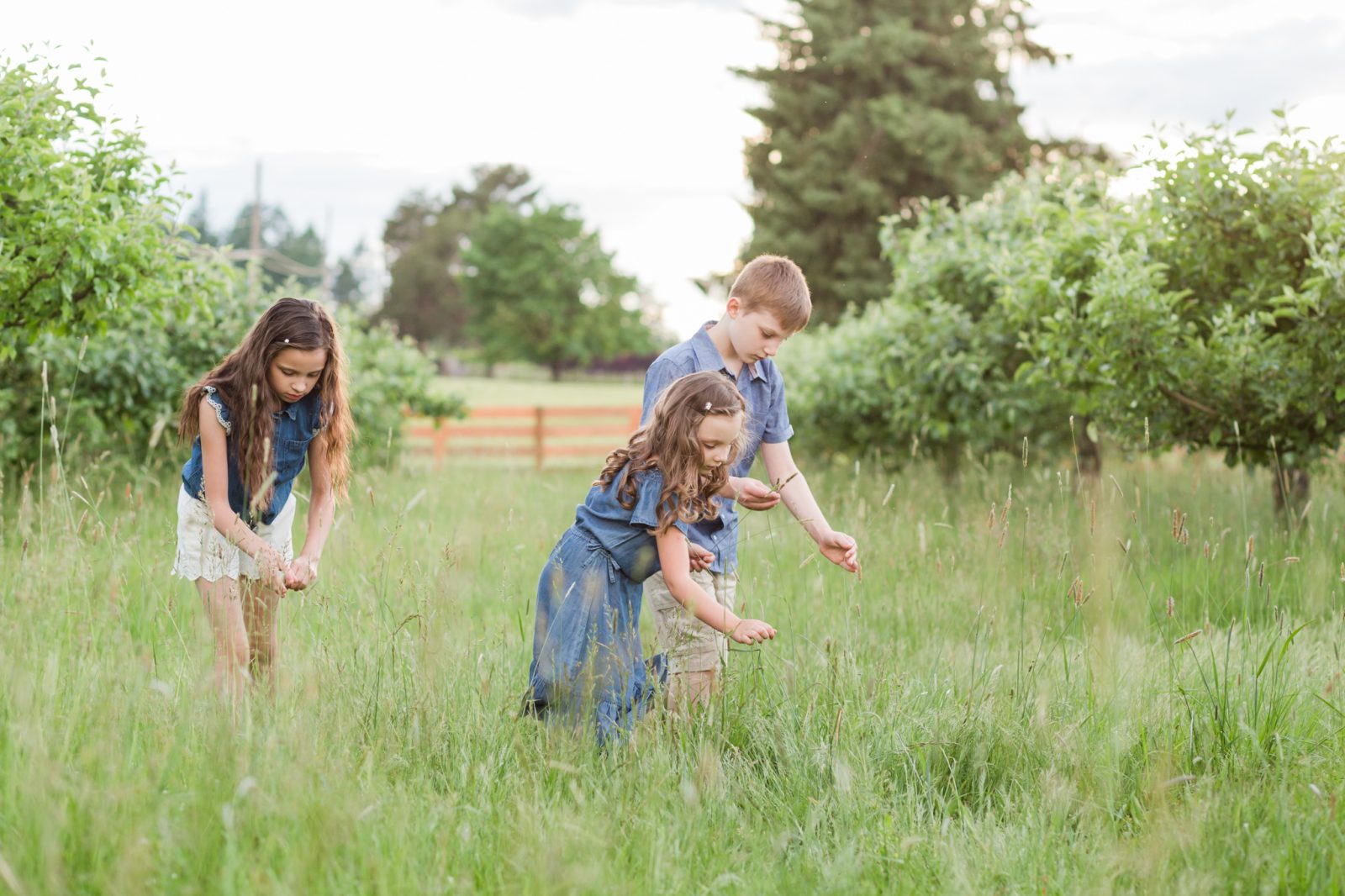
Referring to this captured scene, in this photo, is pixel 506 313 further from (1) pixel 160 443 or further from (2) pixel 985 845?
(2) pixel 985 845

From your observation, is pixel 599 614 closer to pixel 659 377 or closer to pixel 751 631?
pixel 751 631

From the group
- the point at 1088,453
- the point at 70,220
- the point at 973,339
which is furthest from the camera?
the point at 1088,453

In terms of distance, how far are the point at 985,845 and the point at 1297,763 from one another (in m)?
1.03

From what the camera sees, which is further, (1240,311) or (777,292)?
(1240,311)

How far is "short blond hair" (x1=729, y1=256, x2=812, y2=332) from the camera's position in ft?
11.0

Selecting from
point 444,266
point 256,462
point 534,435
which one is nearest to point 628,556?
point 256,462

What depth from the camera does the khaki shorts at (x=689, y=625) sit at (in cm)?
330

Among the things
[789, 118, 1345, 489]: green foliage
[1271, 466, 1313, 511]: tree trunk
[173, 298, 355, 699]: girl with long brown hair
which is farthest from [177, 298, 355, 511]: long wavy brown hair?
[1271, 466, 1313, 511]: tree trunk

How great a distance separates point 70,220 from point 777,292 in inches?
134

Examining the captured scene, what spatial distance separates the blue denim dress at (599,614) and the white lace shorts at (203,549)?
919 mm

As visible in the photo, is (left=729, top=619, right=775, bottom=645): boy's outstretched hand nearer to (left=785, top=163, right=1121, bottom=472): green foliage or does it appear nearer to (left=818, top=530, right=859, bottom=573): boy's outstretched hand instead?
(left=818, top=530, right=859, bottom=573): boy's outstretched hand

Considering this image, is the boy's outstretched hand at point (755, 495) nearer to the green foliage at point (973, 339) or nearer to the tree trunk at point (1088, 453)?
the green foliage at point (973, 339)

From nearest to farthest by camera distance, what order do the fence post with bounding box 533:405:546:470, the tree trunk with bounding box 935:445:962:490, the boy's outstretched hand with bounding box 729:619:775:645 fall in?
the boy's outstretched hand with bounding box 729:619:775:645, the tree trunk with bounding box 935:445:962:490, the fence post with bounding box 533:405:546:470

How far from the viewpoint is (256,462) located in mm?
3246
